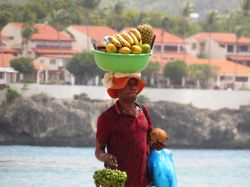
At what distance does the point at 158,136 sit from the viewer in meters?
5.15

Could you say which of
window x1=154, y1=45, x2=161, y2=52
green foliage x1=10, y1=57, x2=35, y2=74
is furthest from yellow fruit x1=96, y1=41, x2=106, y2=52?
window x1=154, y1=45, x2=161, y2=52

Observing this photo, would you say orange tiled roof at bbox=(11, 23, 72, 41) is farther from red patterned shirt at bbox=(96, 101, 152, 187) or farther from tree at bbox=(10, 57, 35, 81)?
red patterned shirt at bbox=(96, 101, 152, 187)

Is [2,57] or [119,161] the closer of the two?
[119,161]

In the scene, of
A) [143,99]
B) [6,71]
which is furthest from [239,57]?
[6,71]

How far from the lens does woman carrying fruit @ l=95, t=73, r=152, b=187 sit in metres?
5.02

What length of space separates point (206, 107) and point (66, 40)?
295 inches

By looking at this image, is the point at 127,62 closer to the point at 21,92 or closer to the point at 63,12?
the point at 21,92

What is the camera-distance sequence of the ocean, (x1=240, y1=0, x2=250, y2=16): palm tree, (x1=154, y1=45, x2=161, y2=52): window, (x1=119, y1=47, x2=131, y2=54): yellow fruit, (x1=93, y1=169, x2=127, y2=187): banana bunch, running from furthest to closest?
1. (x1=240, y1=0, x2=250, y2=16): palm tree
2. (x1=154, y1=45, x2=161, y2=52): window
3. the ocean
4. (x1=119, y1=47, x2=131, y2=54): yellow fruit
5. (x1=93, y1=169, x2=127, y2=187): banana bunch

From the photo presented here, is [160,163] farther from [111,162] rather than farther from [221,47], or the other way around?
[221,47]

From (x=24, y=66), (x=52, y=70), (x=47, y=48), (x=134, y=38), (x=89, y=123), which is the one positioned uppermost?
(x=134, y=38)

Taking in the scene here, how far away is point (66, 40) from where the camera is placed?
53938 millimetres

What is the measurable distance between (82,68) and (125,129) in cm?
4442

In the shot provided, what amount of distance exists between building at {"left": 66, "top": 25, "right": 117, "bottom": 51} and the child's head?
47.2 meters

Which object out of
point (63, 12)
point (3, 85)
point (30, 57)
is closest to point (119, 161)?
point (3, 85)
